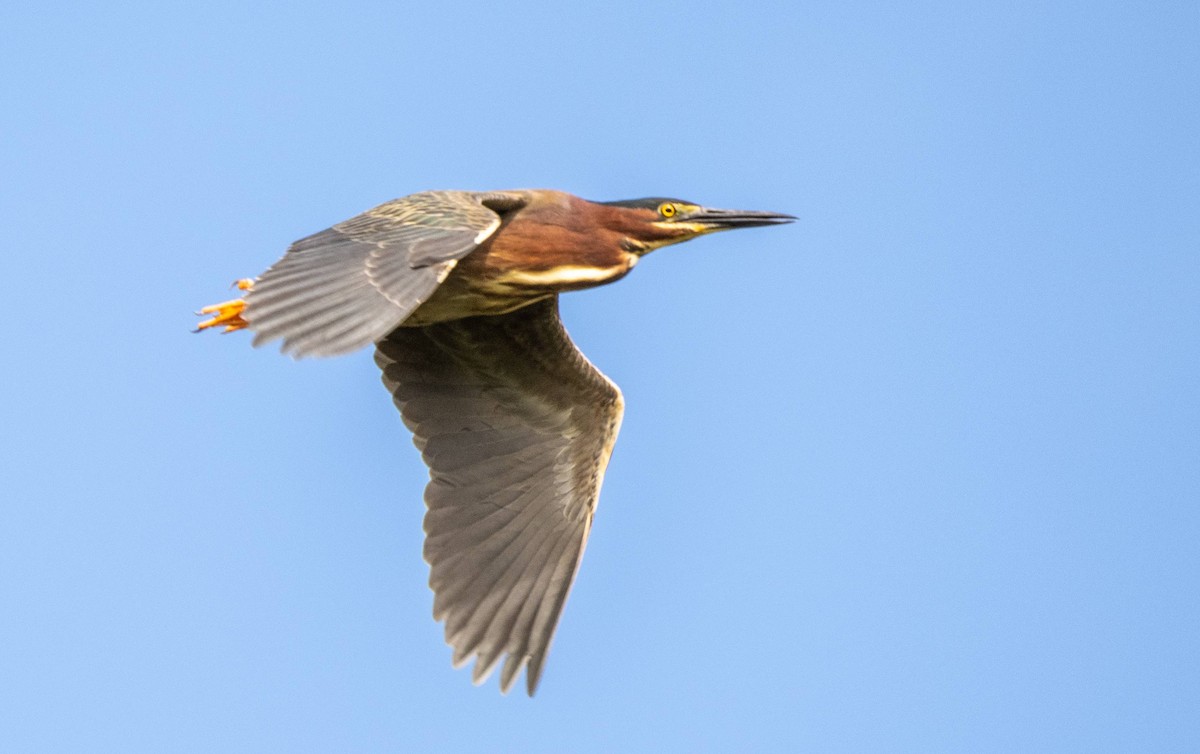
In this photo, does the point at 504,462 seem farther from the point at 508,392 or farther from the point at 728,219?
the point at 728,219

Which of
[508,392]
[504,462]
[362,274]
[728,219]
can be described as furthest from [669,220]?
[362,274]

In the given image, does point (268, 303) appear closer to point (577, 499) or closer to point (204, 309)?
point (204, 309)

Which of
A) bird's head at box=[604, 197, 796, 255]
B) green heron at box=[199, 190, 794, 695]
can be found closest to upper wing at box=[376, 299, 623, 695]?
green heron at box=[199, 190, 794, 695]

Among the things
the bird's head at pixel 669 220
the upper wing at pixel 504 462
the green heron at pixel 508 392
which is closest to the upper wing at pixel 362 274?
the green heron at pixel 508 392

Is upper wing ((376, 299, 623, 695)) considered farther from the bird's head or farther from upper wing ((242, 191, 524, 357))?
upper wing ((242, 191, 524, 357))

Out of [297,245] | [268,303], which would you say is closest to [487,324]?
[297,245]

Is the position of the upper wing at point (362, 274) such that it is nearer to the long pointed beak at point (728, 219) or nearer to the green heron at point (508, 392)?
the green heron at point (508, 392)
